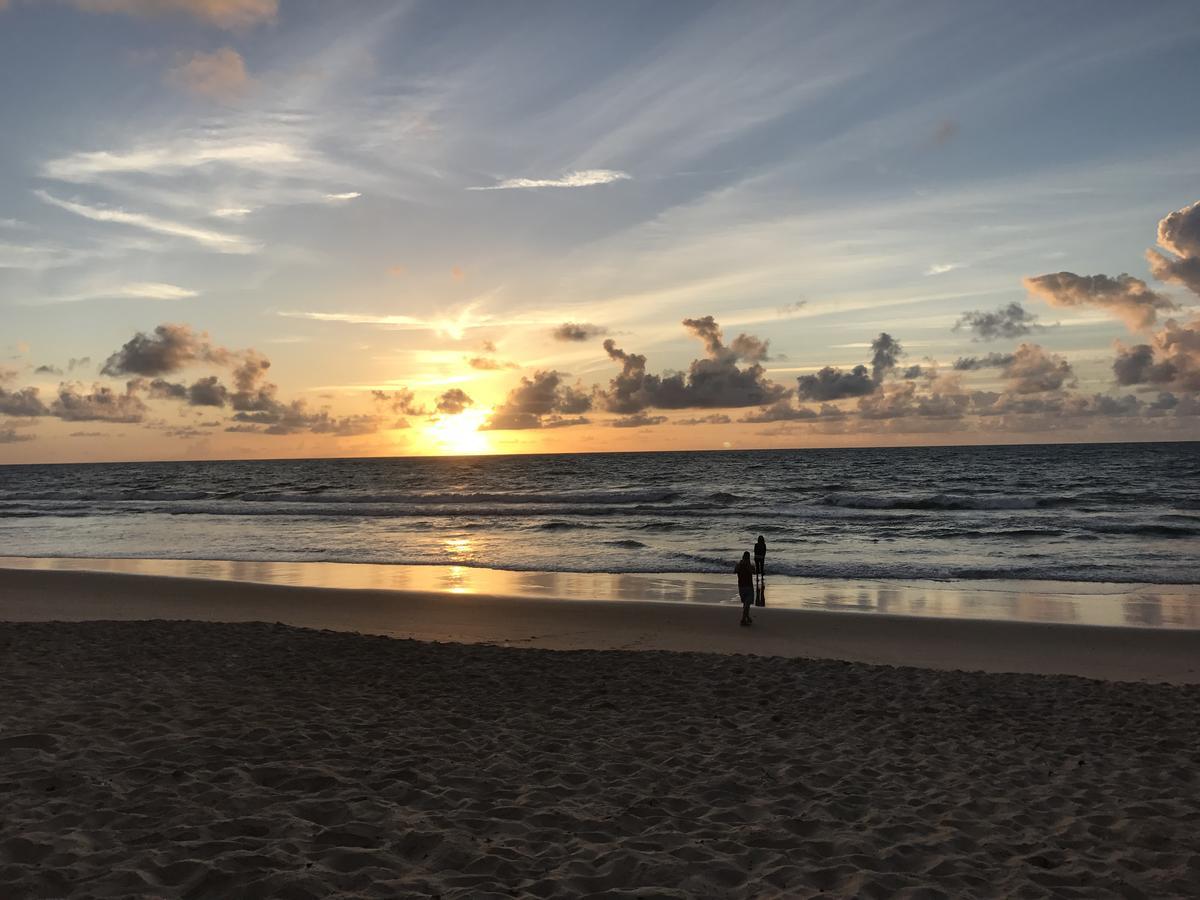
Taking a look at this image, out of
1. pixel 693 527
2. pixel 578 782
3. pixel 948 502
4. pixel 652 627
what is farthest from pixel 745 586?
pixel 948 502

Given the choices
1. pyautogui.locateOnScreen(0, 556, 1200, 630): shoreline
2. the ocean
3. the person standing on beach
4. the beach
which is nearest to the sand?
the beach

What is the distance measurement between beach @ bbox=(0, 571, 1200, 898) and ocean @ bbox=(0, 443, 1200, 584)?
13.1 metres

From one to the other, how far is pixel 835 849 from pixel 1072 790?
8.66 ft

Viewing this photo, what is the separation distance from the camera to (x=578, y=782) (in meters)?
6.72

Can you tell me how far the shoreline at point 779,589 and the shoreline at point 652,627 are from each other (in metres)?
1.14

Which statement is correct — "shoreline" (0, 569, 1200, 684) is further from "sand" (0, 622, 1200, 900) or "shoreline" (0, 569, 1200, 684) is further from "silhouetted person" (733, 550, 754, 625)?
"sand" (0, 622, 1200, 900)

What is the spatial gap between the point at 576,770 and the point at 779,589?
47.0ft

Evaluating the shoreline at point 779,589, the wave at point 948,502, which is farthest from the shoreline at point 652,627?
the wave at point 948,502

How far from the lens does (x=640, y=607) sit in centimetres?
1709

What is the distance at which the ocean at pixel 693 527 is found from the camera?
25.8 m

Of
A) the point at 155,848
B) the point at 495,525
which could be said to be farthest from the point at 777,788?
the point at 495,525

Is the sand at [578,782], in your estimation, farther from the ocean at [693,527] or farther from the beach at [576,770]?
the ocean at [693,527]

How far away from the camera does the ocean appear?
84.6 feet

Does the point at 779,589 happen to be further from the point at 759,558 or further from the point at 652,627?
the point at 652,627
